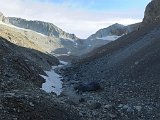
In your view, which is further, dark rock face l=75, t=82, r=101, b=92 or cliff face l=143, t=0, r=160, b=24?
cliff face l=143, t=0, r=160, b=24

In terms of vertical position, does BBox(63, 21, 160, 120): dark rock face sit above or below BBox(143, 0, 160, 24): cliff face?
below

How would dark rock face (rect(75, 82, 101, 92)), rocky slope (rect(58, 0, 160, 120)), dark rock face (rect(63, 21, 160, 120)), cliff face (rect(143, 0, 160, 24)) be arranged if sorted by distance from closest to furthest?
rocky slope (rect(58, 0, 160, 120)), dark rock face (rect(63, 21, 160, 120)), dark rock face (rect(75, 82, 101, 92)), cliff face (rect(143, 0, 160, 24))

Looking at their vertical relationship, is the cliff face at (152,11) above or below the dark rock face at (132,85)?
above

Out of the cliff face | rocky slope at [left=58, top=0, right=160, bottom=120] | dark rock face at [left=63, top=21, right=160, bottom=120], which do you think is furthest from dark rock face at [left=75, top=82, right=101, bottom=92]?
the cliff face

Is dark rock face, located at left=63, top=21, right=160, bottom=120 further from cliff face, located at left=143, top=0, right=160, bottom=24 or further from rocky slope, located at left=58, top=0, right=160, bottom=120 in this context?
cliff face, located at left=143, top=0, right=160, bottom=24

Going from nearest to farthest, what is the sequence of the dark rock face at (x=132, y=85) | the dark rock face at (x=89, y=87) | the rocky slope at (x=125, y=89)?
the rocky slope at (x=125, y=89) < the dark rock face at (x=132, y=85) < the dark rock face at (x=89, y=87)

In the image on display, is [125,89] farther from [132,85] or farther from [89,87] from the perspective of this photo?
[89,87]

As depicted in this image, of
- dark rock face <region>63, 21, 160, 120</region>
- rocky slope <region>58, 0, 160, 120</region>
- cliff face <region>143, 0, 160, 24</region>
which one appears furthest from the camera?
cliff face <region>143, 0, 160, 24</region>

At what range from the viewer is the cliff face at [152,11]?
103 m

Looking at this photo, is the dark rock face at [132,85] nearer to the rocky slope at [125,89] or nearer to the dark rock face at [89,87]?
the rocky slope at [125,89]

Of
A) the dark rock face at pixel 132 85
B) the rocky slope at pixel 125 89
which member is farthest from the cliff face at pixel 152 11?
the rocky slope at pixel 125 89

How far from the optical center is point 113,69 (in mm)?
44844

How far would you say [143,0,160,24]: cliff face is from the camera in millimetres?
103062

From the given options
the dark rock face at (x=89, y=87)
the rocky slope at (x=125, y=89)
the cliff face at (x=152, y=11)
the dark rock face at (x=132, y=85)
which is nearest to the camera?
the rocky slope at (x=125, y=89)
